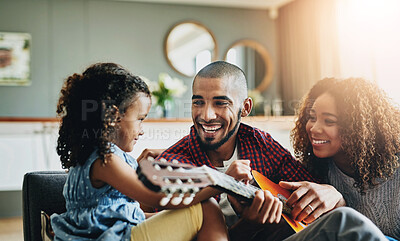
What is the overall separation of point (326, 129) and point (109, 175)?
0.92 metres

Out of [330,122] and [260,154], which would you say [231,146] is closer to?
[260,154]

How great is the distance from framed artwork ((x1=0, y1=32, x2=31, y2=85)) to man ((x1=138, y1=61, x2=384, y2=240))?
12.2ft

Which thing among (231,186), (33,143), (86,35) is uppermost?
(86,35)

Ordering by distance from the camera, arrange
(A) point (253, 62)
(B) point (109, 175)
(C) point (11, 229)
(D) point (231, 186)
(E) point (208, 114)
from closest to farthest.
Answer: (D) point (231, 186) < (B) point (109, 175) < (E) point (208, 114) < (C) point (11, 229) < (A) point (253, 62)

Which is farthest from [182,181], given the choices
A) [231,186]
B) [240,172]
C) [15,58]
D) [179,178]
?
[15,58]

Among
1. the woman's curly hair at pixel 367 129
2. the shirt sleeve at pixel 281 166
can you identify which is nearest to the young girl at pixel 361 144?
the woman's curly hair at pixel 367 129

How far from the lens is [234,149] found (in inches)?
71.2

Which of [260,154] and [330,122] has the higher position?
[330,122]

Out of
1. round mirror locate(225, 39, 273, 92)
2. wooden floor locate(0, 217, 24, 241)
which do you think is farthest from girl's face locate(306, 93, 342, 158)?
round mirror locate(225, 39, 273, 92)

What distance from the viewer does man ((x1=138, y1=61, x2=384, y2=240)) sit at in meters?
1.50

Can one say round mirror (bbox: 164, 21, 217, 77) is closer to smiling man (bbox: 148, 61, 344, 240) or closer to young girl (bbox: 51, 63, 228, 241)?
smiling man (bbox: 148, 61, 344, 240)

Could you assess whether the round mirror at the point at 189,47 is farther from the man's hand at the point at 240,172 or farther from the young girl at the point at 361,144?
the man's hand at the point at 240,172

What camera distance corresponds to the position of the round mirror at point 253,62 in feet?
19.1

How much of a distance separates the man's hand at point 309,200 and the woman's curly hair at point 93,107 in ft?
2.22
